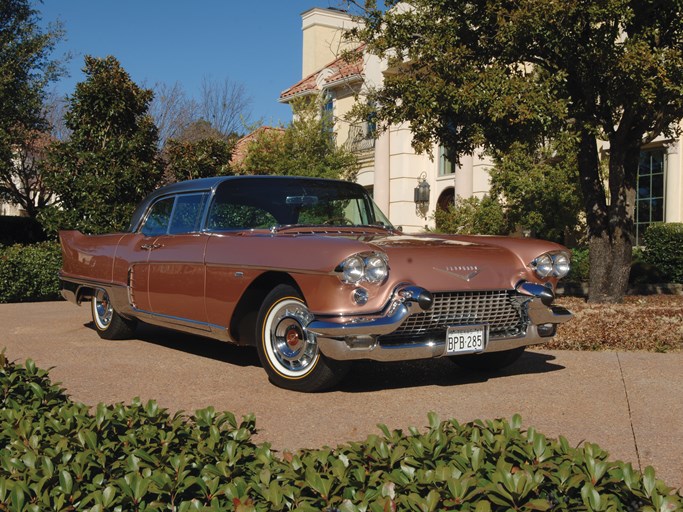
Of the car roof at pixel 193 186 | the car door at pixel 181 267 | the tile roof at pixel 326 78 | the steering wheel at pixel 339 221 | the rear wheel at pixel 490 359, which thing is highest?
the tile roof at pixel 326 78

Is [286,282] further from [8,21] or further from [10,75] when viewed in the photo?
[8,21]

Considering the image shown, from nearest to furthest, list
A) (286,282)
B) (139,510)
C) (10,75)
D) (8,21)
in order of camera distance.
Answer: (139,510) < (286,282) < (10,75) < (8,21)

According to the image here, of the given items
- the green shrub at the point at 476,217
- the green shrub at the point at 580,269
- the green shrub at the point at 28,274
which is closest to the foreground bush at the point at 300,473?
the green shrub at the point at 28,274

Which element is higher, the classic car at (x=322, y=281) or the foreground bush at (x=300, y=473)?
the classic car at (x=322, y=281)

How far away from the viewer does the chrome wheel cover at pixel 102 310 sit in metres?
8.10

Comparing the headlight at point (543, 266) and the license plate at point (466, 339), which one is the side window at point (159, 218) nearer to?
the license plate at point (466, 339)

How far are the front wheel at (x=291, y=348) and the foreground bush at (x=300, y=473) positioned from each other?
219 centimetres

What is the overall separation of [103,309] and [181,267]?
2.09m

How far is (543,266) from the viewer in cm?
584

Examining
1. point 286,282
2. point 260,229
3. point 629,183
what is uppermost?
point 629,183

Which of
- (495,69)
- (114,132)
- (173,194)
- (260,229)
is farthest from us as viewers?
(114,132)

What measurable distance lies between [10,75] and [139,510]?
17168 millimetres

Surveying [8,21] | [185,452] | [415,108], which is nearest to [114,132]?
[8,21]

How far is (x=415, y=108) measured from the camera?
1068 cm
